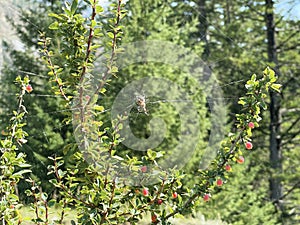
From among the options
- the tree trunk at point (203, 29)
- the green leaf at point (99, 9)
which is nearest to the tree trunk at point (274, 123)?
the tree trunk at point (203, 29)

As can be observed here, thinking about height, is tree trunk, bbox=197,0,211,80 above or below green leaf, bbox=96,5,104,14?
above

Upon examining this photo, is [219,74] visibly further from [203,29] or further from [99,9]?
[99,9]

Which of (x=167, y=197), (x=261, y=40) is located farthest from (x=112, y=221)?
(x=261, y=40)

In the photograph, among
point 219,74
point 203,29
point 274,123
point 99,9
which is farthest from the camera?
point 203,29

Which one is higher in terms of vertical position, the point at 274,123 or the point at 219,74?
the point at 219,74

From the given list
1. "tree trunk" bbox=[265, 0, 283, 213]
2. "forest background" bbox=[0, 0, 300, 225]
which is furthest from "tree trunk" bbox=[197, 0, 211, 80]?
"tree trunk" bbox=[265, 0, 283, 213]

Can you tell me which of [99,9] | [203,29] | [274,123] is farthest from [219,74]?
[99,9]

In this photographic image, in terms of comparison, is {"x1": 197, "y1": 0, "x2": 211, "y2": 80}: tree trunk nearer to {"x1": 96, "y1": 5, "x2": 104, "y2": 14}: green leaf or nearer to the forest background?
the forest background

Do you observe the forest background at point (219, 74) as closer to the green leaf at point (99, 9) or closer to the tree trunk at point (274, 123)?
the tree trunk at point (274, 123)

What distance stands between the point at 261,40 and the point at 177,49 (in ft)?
16.9

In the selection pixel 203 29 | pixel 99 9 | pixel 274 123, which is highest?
pixel 203 29

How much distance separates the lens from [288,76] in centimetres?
1091

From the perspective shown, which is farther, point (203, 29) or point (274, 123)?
point (203, 29)

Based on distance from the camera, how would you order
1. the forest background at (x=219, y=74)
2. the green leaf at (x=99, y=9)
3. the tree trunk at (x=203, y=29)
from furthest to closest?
the tree trunk at (x=203, y=29) < the forest background at (x=219, y=74) < the green leaf at (x=99, y=9)
